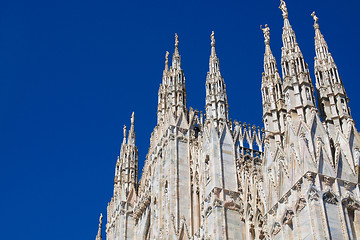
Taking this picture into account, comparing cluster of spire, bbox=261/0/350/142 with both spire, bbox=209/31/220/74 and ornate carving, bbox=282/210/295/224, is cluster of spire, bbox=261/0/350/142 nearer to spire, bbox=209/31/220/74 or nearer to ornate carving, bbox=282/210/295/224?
ornate carving, bbox=282/210/295/224

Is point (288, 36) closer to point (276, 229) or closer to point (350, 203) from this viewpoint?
point (350, 203)

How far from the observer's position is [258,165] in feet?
99.3

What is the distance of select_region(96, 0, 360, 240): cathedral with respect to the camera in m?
20.2

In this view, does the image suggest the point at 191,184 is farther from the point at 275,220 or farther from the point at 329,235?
the point at 329,235

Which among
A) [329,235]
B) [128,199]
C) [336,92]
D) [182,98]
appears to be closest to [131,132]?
[128,199]

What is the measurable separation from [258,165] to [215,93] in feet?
16.4

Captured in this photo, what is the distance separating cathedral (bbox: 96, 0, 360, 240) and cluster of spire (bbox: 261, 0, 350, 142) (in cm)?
4

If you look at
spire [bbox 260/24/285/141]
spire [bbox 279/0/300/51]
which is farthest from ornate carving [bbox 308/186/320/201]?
spire [bbox 279/0/300/51]

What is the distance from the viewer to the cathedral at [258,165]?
2025 cm

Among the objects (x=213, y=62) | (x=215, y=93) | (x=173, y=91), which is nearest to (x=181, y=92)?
(x=173, y=91)

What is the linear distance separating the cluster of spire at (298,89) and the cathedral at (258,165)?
0.04 meters

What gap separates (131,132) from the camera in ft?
150

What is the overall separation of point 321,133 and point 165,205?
41.2 feet

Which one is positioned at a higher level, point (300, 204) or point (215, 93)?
point (215, 93)
